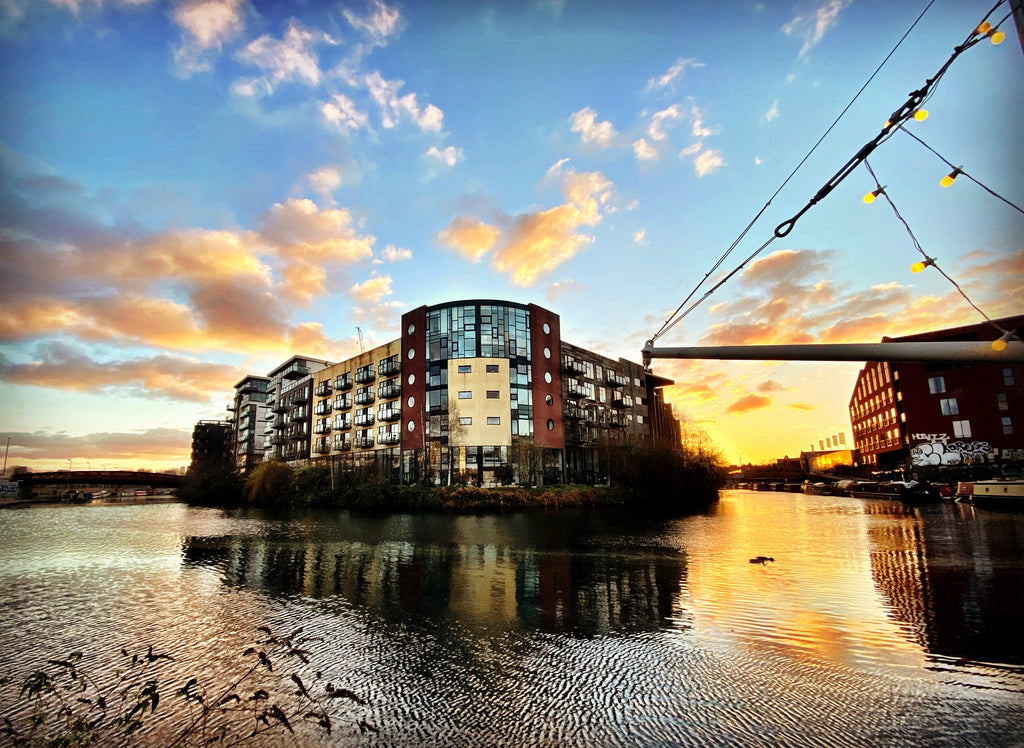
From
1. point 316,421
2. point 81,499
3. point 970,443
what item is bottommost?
point 81,499

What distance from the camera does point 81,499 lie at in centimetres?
7706

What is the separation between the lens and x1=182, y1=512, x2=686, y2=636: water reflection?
10.6 metres

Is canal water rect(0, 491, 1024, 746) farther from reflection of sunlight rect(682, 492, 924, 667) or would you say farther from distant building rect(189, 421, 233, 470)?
distant building rect(189, 421, 233, 470)

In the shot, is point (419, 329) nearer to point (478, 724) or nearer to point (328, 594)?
point (328, 594)

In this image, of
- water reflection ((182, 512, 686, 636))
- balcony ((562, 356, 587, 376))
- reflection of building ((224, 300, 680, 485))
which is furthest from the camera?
balcony ((562, 356, 587, 376))

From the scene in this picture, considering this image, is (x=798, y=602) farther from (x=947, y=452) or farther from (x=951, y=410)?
(x=951, y=410)

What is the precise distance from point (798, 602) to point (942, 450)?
62.8 metres

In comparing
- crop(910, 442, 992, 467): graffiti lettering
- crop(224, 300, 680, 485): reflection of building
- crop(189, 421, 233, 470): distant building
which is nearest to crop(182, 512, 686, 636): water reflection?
crop(224, 300, 680, 485): reflection of building

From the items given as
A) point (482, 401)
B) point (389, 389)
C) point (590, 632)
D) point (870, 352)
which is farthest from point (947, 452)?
point (870, 352)

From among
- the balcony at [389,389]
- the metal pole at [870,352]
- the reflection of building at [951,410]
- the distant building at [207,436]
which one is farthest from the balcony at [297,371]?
the metal pole at [870,352]

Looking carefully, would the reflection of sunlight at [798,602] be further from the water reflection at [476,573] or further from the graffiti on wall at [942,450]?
the graffiti on wall at [942,450]

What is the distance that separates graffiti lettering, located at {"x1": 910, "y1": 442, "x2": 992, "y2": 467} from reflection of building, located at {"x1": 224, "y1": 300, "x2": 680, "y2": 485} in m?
27.3

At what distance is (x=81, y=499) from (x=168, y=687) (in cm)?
9460

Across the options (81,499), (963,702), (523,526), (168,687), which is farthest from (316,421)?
(963,702)
